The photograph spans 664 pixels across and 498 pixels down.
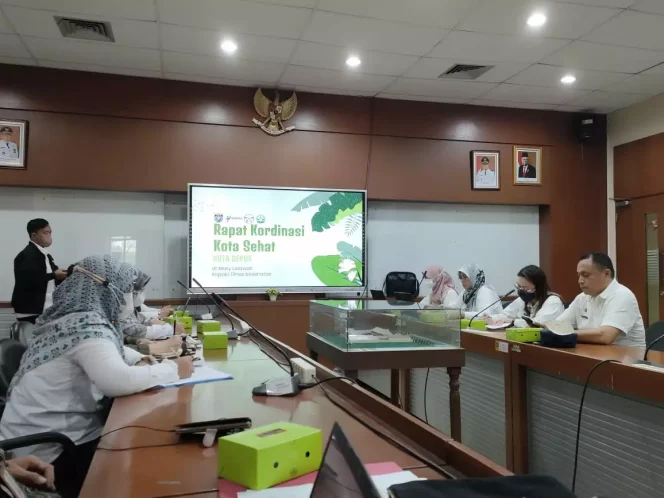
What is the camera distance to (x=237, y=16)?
3.54 meters

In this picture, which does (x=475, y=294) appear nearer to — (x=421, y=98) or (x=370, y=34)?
(x=421, y=98)

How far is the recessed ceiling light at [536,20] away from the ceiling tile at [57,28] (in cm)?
258

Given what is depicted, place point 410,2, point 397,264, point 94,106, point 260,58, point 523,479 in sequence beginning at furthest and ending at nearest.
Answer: point 397,264
point 94,106
point 260,58
point 410,2
point 523,479

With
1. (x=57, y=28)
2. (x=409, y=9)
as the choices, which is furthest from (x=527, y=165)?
(x=57, y=28)

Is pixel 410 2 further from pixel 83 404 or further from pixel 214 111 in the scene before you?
pixel 83 404

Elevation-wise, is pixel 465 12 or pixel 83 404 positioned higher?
pixel 465 12

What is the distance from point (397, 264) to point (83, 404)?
13.1 feet

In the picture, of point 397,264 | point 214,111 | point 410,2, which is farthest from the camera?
point 397,264

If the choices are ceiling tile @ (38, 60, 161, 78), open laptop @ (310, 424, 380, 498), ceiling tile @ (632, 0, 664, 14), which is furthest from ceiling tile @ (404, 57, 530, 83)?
open laptop @ (310, 424, 380, 498)

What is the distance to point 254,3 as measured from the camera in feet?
11.1

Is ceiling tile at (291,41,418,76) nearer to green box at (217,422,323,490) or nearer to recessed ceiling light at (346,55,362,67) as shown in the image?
recessed ceiling light at (346,55,362,67)

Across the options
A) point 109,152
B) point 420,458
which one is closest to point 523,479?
point 420,458

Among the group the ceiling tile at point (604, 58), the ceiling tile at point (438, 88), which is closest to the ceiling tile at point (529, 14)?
the ceiling tile at point (604, 58)

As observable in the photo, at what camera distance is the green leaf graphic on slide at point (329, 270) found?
496cm
